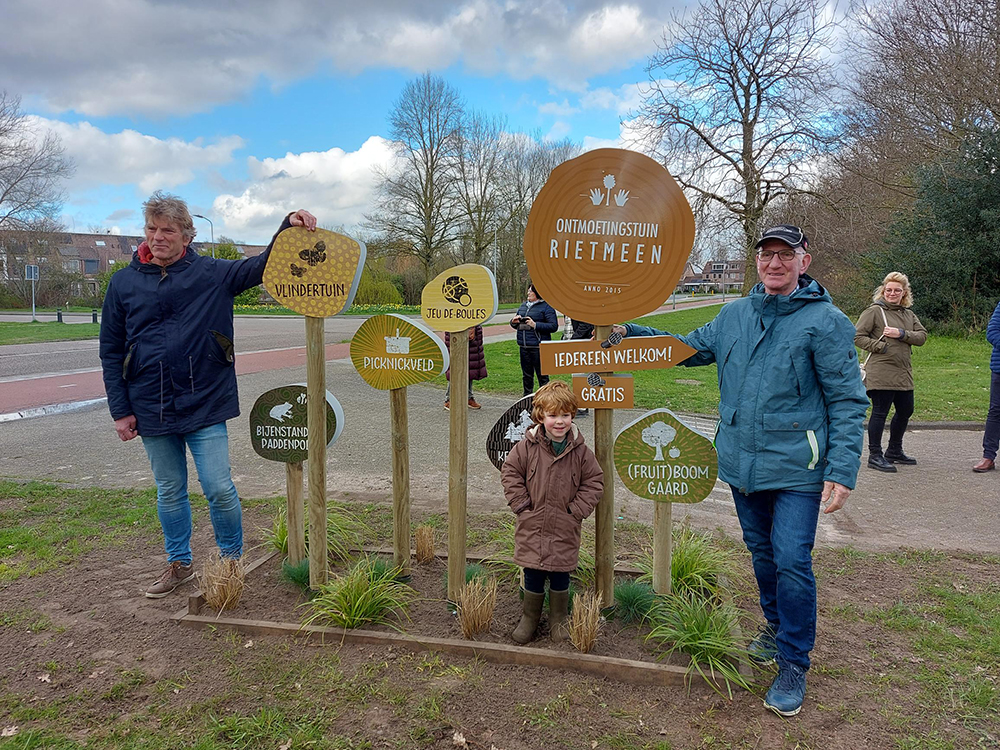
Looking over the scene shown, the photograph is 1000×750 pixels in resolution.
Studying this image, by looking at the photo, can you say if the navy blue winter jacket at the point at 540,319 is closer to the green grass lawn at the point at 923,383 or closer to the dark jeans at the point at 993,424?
the green grass lawn at the point at 923,383

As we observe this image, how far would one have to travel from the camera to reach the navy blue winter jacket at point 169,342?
3.12 meters

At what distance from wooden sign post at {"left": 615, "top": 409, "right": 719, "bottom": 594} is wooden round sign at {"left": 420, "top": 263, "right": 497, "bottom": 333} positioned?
0.92m

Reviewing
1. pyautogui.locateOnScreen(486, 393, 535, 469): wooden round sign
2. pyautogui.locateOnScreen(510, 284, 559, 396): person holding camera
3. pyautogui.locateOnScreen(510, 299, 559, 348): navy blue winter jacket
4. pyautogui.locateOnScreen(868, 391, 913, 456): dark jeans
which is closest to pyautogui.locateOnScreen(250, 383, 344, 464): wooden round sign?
pyautogui.locateOnScreen(486, 393, 535, 469): wooden round sign

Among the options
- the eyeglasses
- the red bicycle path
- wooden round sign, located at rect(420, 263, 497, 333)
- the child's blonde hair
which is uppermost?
the eyeglasses

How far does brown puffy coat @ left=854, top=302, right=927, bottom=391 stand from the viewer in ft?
18.7

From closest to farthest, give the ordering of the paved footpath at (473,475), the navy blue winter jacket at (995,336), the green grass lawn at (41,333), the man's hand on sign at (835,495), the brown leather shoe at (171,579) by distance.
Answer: the man's hand on sign at (835,495) < the brown leather shoe at (171,579) < the paved footpath at (473,475) < the navy blue winter jacket at (995,336) < the green grass lawn at (41,333)

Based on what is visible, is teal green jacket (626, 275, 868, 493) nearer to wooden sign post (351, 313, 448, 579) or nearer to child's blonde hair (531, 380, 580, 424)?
child's blonde hair (531, 380, 580, 424)

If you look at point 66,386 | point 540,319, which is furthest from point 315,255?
point 66,386

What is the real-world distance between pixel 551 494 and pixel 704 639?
3.02ft

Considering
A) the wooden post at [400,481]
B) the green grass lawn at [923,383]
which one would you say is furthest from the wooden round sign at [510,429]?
the green grass lawn at [923,383]

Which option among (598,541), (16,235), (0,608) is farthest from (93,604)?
(16,235)

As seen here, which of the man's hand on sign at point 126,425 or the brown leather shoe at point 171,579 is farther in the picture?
the brown leather shoe at point 171,579

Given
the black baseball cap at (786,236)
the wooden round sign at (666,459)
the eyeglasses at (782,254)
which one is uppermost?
the black baseball cap at (786,236)

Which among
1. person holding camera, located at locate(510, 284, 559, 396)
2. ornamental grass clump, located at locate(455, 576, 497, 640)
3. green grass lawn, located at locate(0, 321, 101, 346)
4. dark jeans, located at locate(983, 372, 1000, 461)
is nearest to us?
ornamental grass clump, located at locate(455, 576, 497, 640)
